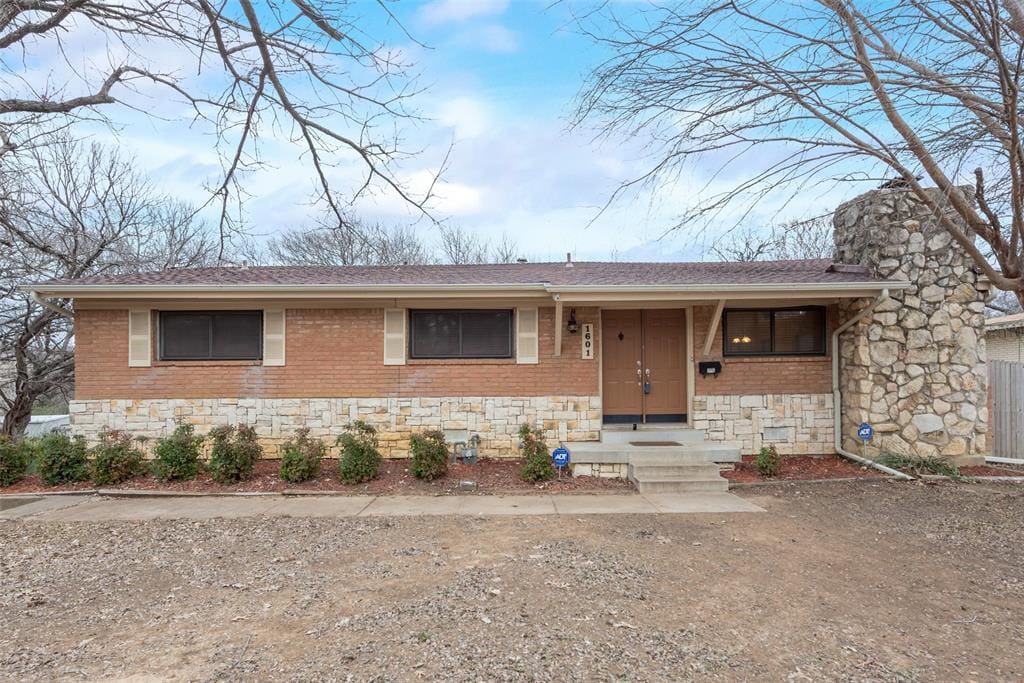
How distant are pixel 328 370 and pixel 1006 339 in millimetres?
15631

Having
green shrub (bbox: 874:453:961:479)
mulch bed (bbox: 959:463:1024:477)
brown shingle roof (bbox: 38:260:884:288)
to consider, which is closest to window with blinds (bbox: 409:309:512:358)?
brown shingle roof (bbox: 38:260:884:288)

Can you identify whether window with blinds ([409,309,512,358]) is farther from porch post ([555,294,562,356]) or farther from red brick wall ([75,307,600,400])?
porch post ([555,294,562,356])

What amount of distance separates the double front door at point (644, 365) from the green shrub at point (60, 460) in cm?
770

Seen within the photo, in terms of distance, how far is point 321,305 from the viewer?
8398 millimetres

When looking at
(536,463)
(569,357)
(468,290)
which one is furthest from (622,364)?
(468,290)

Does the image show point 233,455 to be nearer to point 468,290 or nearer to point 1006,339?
point 468,290

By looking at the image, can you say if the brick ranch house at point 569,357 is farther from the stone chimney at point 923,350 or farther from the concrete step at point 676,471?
the concrete step at point 676,471

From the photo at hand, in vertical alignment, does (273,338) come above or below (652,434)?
above

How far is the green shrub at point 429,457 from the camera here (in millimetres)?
7379

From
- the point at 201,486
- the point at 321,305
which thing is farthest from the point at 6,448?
the point at 321,305

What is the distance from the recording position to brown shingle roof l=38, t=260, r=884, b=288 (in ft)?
26.3

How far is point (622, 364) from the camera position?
890 centimetres

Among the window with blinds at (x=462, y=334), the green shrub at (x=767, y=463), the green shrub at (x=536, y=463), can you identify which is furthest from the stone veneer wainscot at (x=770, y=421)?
the window with blinds at (x=462, y=334)

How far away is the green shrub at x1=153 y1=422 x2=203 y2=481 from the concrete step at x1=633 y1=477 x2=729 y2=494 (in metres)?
6.21
